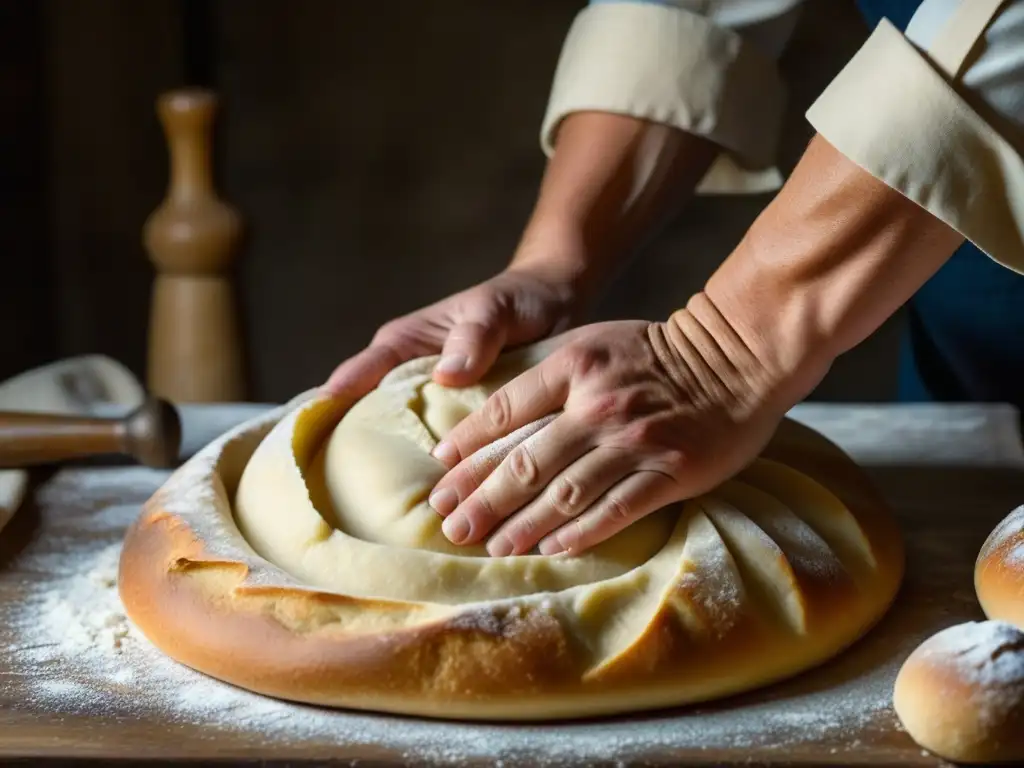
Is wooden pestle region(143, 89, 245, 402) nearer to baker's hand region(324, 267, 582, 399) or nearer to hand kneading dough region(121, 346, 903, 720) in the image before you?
baker's hand region(324, 267, 582, 399)

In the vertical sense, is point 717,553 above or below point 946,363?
above

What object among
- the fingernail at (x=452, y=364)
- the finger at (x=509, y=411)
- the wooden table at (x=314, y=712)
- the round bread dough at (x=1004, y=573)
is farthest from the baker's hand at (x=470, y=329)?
the round bread dough at (x=1004, y=573)

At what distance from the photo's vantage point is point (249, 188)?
3264 millimetres

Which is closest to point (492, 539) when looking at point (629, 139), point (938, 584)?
point (938, 584)

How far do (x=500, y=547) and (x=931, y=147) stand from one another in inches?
20.5

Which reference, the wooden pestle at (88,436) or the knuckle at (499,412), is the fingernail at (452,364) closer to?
the knuckle at (499,412)

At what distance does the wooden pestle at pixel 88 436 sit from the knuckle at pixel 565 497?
29.7 inches

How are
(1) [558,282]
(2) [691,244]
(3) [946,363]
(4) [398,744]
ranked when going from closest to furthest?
(4) [398,744], (1) [558,282], (3) [946,363], (2) [691,244]

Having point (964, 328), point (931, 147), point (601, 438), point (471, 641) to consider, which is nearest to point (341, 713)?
point (471, 641)

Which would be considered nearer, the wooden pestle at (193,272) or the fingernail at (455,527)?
the fingernail at (455,527)

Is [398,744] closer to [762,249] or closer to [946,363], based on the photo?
[762,249]

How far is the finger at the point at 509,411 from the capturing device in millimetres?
1160

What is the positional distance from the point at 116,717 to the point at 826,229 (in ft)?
2.43

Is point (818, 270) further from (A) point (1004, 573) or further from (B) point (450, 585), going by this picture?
(B) point (450, 585)
